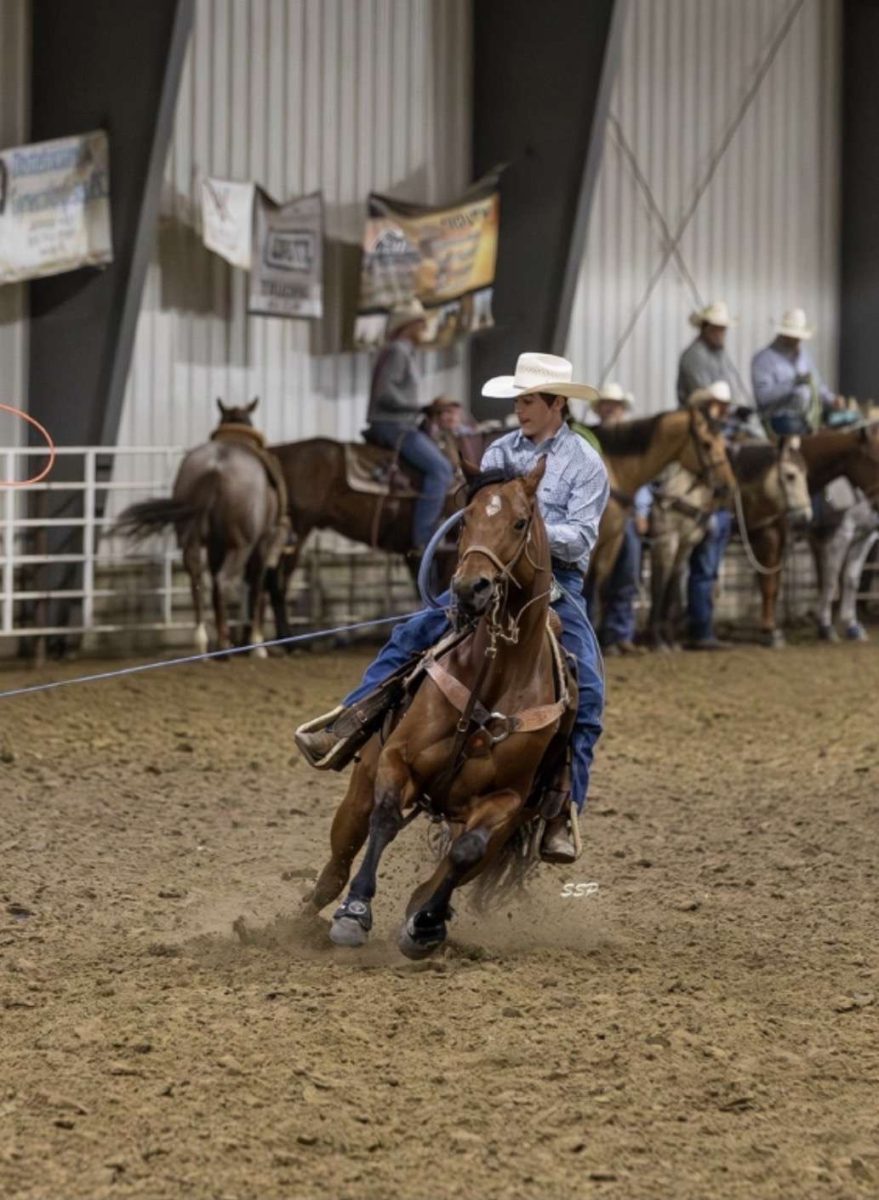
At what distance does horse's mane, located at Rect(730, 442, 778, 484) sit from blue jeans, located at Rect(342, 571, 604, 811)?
9.28m

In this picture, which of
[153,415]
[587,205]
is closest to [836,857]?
[153,415]

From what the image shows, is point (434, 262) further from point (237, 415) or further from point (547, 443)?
point (547, 443)

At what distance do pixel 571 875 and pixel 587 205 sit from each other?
9160 millimetres

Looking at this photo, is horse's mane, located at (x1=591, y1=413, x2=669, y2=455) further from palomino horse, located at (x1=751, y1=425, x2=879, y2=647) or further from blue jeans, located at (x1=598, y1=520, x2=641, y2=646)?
palomino horse, located at (x1=751, y1=425, x2=879, y2=647)

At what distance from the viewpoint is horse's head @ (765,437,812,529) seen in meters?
15.0

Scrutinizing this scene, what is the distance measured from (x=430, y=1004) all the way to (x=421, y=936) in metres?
0.38

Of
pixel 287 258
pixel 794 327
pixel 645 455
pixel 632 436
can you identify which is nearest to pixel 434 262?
pixel 287 258

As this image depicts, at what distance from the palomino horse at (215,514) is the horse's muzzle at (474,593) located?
7.67m

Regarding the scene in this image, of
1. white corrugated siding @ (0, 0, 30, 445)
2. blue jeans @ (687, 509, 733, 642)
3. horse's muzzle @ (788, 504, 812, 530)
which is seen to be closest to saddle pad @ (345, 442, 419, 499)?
white corrugated siding @ (0, 0, 30, 445)

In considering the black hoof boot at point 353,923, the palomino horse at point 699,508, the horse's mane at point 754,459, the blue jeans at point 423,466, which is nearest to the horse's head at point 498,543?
the black hoof boot at point 353,923

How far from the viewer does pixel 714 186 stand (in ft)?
59.4

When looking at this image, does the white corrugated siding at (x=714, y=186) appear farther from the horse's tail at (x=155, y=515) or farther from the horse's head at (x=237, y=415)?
the horse's tail at (x=155, y=515)

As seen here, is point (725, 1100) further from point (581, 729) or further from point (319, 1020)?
point (581, 729)

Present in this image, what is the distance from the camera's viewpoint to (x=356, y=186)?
15.5 metres
